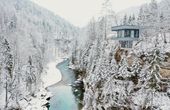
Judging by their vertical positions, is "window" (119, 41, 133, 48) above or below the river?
above

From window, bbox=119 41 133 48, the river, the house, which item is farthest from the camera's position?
window, bbox=119 41 133 48

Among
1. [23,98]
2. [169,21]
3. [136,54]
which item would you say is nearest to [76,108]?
[23,98]

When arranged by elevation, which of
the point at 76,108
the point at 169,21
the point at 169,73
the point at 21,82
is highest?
the point at 169,21

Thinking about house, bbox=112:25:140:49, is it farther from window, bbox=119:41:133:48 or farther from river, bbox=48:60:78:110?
river, bbox=48:60:78:110

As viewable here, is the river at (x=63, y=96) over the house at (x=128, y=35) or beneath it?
beneath

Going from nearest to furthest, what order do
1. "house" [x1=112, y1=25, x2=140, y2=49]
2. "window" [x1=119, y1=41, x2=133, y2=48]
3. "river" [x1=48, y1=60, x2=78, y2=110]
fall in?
"river" [x1=48, y1=60, x2=78, y2=110] < "house" [x1=112, y1=25, x2=140, y2=49] < "window" [x1=119, y1=41, x2=133, y2=48]

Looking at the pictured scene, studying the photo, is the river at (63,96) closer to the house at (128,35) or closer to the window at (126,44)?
the window at (126,44)

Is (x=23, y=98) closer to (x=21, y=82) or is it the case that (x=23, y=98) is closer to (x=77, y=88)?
(x=21, y=82)

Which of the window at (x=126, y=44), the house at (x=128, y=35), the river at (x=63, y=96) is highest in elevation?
the house at (x=128, y=35)

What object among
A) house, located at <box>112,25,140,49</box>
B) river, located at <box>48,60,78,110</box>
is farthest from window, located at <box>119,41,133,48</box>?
river, located at <box>48,60,78,110</box>

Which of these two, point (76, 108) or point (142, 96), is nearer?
point (142, 96)

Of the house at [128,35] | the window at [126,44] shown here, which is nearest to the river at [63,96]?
the window at [126,44]
